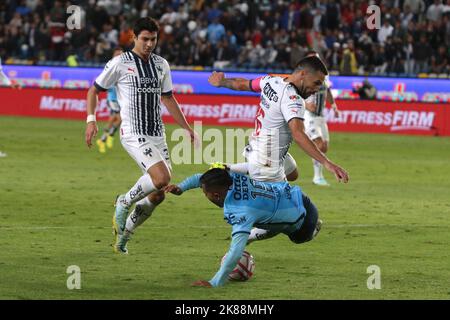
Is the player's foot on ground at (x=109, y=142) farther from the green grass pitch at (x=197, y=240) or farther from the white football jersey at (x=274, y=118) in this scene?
the white football jersey at (x=274, y=118)

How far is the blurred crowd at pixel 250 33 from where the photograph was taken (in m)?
36.6

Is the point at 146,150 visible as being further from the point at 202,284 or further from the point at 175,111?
the point at 202,284

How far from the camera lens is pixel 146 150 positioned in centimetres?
1270

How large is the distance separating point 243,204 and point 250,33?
97.2 feet

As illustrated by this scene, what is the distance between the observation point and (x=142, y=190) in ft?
41.2

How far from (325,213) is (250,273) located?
5950 millimetres

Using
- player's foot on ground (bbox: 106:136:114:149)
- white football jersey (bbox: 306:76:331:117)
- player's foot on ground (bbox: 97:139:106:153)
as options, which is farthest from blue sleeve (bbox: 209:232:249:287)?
player's foot on ground (bbox: 106:136:114:149)

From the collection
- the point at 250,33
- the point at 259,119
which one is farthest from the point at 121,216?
the point at 250,33

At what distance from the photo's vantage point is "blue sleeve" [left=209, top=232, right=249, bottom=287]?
33.6ft

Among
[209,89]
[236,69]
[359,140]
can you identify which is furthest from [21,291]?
[236,69]

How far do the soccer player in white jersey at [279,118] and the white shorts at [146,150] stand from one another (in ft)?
3.15

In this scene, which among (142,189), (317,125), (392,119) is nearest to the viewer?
(142,189)

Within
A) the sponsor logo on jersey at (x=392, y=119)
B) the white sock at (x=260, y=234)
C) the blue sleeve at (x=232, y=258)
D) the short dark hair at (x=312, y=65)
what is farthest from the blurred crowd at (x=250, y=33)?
the blue sleeve at (x=232, y=258)

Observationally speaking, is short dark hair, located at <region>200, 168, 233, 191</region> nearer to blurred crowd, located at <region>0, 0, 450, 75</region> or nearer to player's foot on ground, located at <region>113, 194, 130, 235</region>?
player's foot on ground, located at <region>113, 194, 130, 235</region>
